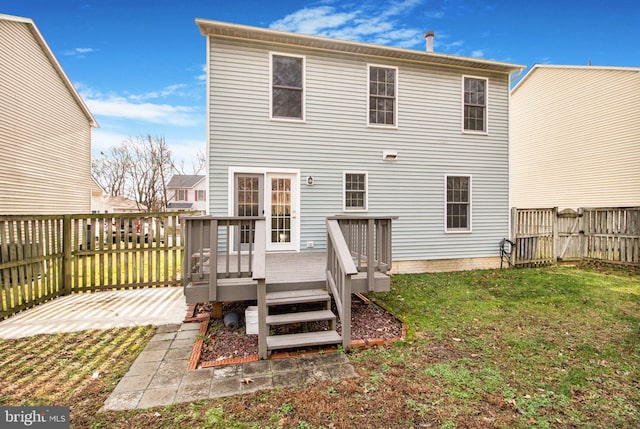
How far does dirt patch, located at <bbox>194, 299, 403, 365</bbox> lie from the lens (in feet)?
12.0

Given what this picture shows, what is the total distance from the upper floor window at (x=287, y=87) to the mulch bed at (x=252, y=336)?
184 inches

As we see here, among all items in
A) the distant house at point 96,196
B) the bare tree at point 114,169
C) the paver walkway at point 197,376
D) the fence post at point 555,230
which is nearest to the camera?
the paver walkway at point 197,376

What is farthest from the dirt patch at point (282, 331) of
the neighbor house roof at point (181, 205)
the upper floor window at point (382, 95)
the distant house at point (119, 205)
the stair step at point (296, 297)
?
the neighbor house roof at point (181, 205)

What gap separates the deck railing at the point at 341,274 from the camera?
12.1 ft

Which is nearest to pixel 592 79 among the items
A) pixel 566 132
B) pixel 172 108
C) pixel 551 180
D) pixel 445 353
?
pixel 566 132

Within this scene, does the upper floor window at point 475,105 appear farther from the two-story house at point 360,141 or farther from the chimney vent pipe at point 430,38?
the chimney vent pipe at point 430,38

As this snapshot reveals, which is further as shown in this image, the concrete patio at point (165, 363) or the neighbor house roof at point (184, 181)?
the neighbor house roof at point (184, 181)

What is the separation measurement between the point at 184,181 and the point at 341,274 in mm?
34979

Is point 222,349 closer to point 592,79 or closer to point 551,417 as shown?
point 551,417

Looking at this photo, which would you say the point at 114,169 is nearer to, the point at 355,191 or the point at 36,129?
the point at 36,129

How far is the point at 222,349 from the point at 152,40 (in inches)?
716

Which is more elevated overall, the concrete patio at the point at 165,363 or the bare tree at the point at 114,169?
the bare tree at the point at 114,169

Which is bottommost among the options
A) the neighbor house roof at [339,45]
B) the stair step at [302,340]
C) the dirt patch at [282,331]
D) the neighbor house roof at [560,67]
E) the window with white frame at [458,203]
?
the dirt patch at [282,331]

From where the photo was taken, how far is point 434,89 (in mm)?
8164
